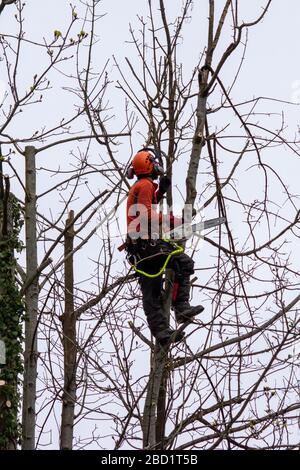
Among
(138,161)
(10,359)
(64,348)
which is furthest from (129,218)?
(10,359)

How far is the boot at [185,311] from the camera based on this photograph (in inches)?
439

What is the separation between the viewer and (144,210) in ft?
37.2

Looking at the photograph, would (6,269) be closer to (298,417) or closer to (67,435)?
(67,435)

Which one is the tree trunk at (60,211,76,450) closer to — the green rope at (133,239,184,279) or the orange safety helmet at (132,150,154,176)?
the green rope at (133,239,184,279)

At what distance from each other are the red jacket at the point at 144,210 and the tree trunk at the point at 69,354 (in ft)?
1.67

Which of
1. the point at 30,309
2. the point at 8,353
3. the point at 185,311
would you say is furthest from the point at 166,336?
the point at 8,353

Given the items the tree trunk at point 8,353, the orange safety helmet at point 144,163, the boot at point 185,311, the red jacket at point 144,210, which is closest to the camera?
the boot at point 185,311

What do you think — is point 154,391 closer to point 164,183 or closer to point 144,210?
point 144,210

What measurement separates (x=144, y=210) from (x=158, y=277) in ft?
1.88

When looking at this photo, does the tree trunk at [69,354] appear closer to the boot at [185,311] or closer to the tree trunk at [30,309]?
the tree trunk at [30,309]

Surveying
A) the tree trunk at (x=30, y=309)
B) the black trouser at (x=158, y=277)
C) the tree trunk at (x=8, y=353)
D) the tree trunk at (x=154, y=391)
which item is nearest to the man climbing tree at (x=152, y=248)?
the black trouser at (x=158, y=277)

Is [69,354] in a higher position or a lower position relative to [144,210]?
lower

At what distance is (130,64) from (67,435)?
3047mm

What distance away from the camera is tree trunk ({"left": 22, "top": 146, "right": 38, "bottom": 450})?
1074cm
